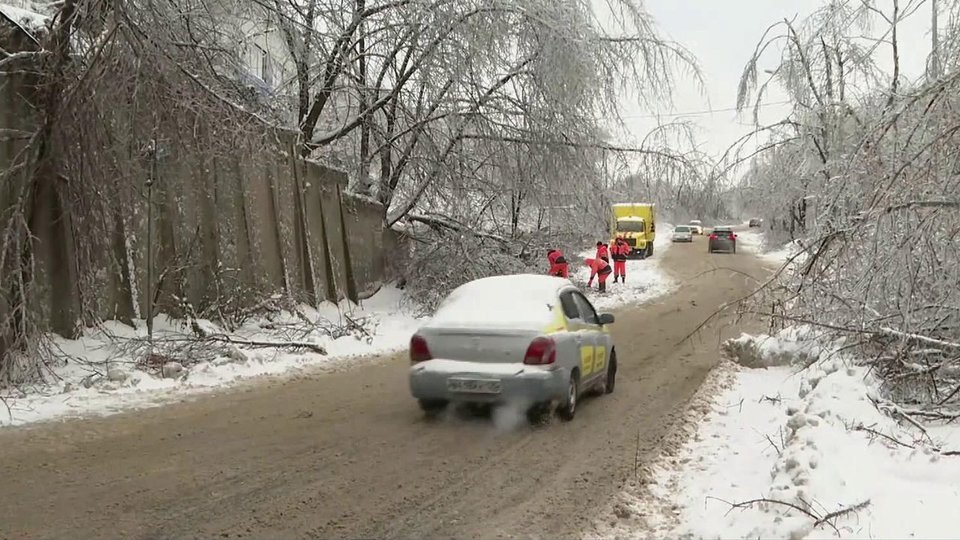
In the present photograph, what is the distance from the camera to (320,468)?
243 inches

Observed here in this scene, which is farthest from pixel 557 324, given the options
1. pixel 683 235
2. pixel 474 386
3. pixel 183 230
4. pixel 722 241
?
pixel 683 235

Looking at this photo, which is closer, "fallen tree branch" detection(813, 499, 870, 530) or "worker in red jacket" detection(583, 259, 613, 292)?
"fallen tree branch" detection(813, 499, 870, 530)

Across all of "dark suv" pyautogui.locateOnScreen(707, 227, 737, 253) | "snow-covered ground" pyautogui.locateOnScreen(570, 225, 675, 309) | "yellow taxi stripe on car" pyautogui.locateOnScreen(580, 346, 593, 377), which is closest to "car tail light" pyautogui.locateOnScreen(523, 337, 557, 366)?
"yellow taxi stripe on car" pyautogui.locateOnScreen(580, 346, 593, 377)

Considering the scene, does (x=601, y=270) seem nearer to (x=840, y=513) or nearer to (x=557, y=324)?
(x=557, y=324)

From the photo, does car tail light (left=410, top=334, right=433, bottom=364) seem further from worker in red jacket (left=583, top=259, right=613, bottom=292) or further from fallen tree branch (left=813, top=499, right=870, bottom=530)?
worker in red jacket (left=583, top=259, right=613, bottom=292)

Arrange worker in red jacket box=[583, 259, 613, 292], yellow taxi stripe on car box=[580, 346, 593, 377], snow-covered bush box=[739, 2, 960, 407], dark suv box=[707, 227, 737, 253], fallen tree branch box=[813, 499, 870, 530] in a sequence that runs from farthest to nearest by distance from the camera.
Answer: dark suv box=[707, 227, 737, 253] → worker in red jacket box=[583, 259, 613, 292] → yellow taxi stripe on car box=[580, 346, 593, 377] → snow-covered bush box=[739, 2, 960, 407] → fallen tree branch box=[813, 499, 870, 530]

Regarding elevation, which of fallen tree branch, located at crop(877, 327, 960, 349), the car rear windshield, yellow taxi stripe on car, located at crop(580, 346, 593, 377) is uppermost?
the car rear windshield

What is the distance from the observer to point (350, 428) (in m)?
7.59

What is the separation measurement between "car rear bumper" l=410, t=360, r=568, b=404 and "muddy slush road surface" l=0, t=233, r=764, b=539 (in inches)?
13.0

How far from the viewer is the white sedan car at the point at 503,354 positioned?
7520mm

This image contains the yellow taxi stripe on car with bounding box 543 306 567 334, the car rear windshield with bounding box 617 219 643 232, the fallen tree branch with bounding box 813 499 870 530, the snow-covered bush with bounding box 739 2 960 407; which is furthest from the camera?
the car rear windshield with bounding box 617 219 643 232

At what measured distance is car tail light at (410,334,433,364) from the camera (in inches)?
310

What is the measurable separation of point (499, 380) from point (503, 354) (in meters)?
0.28

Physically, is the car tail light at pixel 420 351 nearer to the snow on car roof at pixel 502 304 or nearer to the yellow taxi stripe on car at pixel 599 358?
the snow on car roof at pixel 502 304
